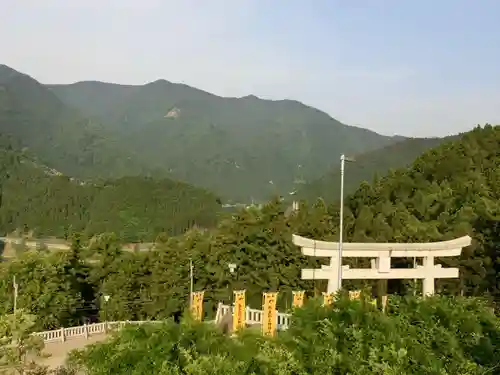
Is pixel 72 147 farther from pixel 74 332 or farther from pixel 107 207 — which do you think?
pixel 74 332

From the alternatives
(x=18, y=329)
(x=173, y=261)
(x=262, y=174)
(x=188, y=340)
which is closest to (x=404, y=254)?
(x=188, y=340)

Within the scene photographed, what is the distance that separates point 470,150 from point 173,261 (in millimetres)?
19320

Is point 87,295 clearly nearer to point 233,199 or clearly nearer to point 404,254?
point 404,254

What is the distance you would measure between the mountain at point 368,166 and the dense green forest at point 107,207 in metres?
15.2

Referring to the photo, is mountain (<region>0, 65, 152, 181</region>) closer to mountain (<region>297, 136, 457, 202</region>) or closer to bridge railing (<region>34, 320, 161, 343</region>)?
mountain (<region>297, 136, 457, 202</region>)

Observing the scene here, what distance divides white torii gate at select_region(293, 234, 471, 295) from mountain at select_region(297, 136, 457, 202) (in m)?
60.4

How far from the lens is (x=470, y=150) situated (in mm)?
33312

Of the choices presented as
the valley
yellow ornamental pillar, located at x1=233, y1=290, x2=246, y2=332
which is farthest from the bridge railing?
yellow ornamental pillar, located at x1=233, y1=290, x2=246, y2=332

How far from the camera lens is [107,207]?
3354 inches


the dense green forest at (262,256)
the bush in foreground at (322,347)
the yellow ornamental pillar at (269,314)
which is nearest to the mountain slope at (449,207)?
the dense green forest at (262,256)

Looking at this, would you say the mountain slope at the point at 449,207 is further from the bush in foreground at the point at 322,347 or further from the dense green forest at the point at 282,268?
the bush in foreground at the point at 322,347

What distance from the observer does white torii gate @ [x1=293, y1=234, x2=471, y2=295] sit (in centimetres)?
1343

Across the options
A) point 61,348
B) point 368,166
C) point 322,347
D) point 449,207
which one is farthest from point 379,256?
point 368,166

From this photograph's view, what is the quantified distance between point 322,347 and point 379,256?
21.9ft
